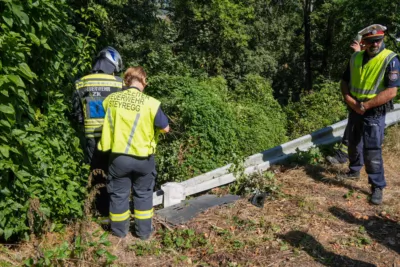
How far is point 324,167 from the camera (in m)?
6.46

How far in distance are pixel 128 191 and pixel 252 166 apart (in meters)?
2.29

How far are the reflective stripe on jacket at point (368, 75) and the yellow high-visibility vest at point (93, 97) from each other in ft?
10.3

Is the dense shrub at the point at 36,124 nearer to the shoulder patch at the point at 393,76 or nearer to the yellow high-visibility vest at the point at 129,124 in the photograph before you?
the yellow high-visibility vest at the point at 129,124

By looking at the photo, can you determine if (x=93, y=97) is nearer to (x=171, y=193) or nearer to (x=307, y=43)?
(x=171, y=193)

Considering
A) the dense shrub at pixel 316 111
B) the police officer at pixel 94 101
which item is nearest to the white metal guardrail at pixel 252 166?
the police officer at pixel 94 101

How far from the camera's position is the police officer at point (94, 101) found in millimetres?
4805

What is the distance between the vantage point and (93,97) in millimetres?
4844

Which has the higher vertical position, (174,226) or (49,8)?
(49,8)

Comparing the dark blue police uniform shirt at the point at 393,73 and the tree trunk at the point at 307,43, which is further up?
the dark blue police uniform shirt at the point at 393,73

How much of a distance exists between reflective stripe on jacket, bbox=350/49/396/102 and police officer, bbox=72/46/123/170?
3.03 meters

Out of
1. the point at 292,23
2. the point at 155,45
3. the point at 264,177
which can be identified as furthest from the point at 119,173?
the point at 292,23

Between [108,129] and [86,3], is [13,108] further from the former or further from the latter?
[86,3]

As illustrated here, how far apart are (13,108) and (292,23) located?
96.9 ft

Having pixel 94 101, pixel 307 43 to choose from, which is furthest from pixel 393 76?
pixel 307 43
